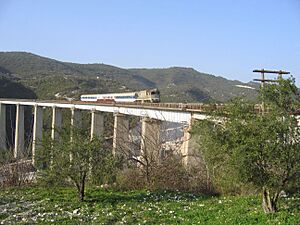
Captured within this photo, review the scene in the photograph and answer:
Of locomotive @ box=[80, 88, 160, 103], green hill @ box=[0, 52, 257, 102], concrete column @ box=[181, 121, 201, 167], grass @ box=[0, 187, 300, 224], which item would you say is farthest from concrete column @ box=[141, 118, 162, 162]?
green hill @ box=[0, 52, 257, 102]

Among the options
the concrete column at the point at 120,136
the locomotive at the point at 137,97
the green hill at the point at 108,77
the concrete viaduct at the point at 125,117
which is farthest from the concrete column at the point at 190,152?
the green hill at the point at 108,77

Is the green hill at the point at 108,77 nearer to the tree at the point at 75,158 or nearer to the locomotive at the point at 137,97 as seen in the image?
the locomotive at the point at 137,97

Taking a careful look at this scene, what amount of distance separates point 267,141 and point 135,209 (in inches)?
176

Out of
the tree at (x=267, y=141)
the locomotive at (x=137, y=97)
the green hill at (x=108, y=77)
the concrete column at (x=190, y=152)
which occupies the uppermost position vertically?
the green hill at (x=108, y=77)

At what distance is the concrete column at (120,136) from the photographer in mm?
20959

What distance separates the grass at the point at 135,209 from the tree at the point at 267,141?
836 millimetres

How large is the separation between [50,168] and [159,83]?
546 feet

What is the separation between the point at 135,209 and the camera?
1093 centimetres

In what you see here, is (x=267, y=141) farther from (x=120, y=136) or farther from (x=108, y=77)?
(x=108, y=77)

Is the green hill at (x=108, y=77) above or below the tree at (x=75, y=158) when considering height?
above

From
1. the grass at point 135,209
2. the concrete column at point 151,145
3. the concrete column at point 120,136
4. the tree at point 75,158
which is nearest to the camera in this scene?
the grass at point 135,209

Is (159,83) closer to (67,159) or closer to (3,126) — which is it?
(3,126)

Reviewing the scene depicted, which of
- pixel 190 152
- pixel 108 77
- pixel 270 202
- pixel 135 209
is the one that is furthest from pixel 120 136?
pixel 108 77

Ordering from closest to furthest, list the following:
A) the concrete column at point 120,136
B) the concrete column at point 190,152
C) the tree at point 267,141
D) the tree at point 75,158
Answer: the tree at point 267,141 < the tree at point 75,158 < the concrete column at point 190,152 < the concrete column at point 120,136
